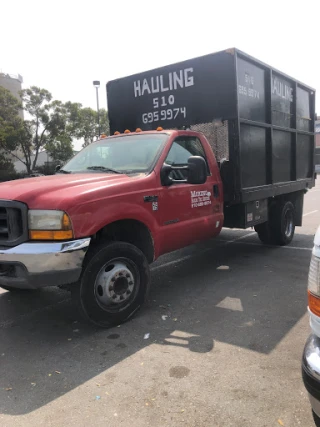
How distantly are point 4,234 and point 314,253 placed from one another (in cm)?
277

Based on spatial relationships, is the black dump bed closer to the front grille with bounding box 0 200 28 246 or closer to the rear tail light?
the front grille with bounding box 0 200 28 246

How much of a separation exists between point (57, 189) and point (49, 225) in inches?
15.8

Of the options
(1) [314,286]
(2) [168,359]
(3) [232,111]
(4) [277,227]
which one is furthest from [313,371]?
(4) [277,227]

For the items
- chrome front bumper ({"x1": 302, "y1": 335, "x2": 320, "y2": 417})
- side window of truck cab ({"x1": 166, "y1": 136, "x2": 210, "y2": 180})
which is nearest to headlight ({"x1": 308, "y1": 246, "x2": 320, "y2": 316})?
chrome front bumper ({"x1": 302, "y1": 335, "x2": 320, "y2": 417})

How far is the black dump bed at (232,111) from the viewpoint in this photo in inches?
216

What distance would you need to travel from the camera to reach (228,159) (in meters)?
5.62

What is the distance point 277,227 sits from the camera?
7.04 m

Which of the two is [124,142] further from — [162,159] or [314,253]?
[314,253]

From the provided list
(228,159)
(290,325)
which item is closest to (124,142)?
(228,159)

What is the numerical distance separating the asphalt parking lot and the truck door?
74cm

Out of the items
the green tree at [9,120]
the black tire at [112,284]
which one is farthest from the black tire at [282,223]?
the green tree at [9,120]

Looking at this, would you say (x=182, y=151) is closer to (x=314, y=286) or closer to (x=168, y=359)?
(x=168, y=359)

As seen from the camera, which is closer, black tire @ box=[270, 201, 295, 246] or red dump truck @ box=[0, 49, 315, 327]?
red dump truck @ box=[0, 49, 315, 327]

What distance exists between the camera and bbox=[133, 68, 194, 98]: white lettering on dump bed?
5.88 meters
